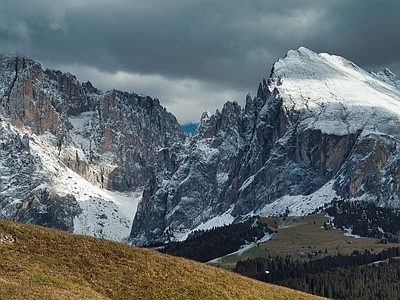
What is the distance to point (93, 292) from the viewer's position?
74.7 m

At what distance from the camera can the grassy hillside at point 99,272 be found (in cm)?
7344

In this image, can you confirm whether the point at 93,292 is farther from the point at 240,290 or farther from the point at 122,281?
the point at 240,290

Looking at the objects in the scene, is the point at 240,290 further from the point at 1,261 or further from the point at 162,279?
the point at 1,261

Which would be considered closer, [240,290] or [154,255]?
[240,290]

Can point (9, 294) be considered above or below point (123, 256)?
below

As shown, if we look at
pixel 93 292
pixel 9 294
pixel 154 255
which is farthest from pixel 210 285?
pixel 9 294

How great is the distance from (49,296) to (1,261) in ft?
39.5

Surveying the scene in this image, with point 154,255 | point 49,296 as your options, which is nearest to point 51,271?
point 49,296

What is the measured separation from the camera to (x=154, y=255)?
9481 cm

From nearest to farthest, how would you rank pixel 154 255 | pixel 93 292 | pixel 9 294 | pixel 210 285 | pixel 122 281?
pixel 9 294
pixel 93 292
pixel 122 281
pixel 210 285
pixel 154 255

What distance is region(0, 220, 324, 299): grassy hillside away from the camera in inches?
2891

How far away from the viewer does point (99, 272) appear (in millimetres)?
81562

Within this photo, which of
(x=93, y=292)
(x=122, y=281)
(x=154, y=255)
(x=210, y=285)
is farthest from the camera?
(x=154, y=255)

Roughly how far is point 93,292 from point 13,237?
16163 millimetres
